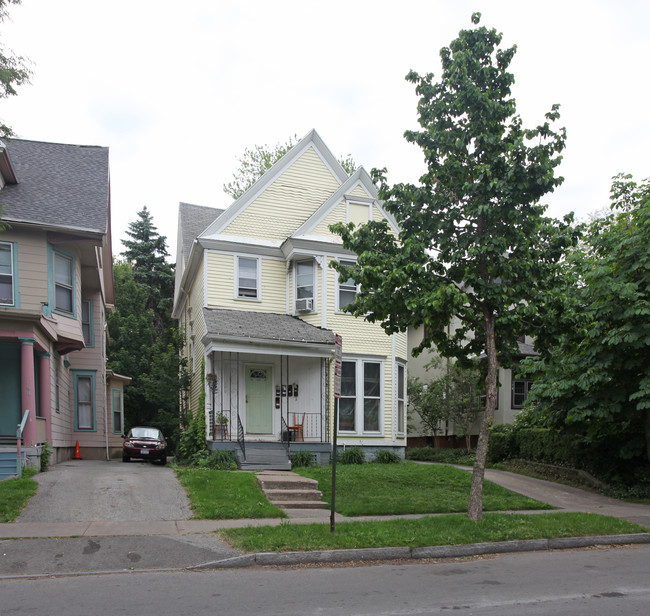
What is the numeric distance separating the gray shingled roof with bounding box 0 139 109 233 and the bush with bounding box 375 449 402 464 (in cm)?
1055

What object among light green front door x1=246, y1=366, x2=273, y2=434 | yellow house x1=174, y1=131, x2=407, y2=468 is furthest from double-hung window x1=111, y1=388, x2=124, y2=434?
light green front door x1=246, y1=366, x2=273, y2=434

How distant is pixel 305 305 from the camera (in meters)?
20.0

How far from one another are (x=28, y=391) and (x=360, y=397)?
9.63 metres

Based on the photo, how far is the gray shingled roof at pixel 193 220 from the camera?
80.1 feet

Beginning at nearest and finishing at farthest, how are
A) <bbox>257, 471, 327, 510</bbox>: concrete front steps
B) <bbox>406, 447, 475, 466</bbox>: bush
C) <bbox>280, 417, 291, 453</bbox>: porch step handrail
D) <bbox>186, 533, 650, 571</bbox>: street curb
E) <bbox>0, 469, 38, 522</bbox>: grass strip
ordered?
<bbox>186, 533, 650, 571</bbox>: street curb, <bbox>0, 469, 38, 522</bbox>: grass strip, <bbox>257, 471, 327, 510</bbox>: concrete front steps, <bbox>280, 417, 291, 453</bbox>: porch step handrail, <bbox>406, 447, 475, 466</bbox>: bush

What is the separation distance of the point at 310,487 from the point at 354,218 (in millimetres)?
9956

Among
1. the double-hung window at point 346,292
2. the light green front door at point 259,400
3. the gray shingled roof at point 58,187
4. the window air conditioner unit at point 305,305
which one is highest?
the gray shingled roof at point 58,187

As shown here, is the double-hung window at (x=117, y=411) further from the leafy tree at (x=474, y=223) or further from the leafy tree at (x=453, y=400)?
the leafy tree at (x=474, y=223)

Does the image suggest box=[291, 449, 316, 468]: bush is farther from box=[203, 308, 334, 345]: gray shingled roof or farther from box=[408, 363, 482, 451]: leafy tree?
box=[408, 363, 482, 451]: leafy tree

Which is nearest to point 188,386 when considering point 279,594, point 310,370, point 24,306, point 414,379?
point 310,370

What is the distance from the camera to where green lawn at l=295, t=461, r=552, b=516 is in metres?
12.1

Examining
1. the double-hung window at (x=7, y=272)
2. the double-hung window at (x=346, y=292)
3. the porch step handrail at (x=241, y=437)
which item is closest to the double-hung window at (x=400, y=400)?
the double-hung window at (x=346, y=292)

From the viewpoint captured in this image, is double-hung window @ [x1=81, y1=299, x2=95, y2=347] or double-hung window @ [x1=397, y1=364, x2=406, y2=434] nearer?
double-hung window @ [x1=397, y1=364, x2=406, y2=434]

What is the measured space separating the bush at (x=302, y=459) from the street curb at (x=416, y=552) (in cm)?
876
